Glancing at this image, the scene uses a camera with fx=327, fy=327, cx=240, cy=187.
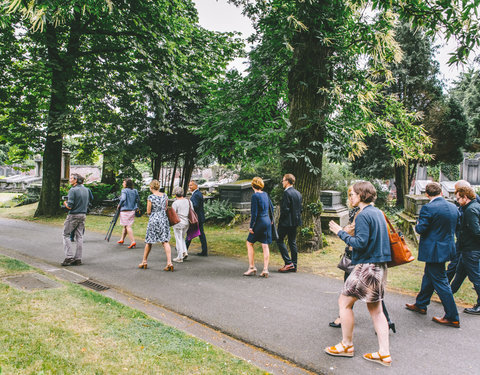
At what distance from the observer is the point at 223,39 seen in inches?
632

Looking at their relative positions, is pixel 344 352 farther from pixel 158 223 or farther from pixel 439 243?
pixel 158 223

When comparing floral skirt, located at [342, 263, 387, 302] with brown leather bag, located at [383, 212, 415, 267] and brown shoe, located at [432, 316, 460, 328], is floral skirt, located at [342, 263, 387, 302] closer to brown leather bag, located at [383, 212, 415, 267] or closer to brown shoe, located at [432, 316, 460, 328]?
brown leather bag, located at [383, 212, 415, 267]

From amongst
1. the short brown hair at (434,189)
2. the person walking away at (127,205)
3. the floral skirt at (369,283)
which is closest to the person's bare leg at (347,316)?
the floral skirt at (369,283)

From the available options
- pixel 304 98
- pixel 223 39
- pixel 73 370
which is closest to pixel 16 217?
pixel 223 39

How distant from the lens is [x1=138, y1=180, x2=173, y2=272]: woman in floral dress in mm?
6992

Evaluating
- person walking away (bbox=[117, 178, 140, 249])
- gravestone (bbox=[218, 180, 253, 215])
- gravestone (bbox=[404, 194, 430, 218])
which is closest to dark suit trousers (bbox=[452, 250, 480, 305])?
gravestone (bbox=[404, 194, 430, 218])

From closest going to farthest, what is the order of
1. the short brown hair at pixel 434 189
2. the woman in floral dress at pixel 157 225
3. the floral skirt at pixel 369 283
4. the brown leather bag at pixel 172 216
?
the floral skirt at pixel 369 283, the short brown hair at pixel 434 189, the woman in floral dress at pixel 157 225, the brown leather bag at pixel 172 216

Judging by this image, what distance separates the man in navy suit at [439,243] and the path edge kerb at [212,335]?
2295 millimetres

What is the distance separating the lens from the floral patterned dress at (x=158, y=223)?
700 centimetres

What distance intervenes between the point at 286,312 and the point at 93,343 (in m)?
2.61

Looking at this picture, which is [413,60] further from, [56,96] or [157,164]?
[56,96]

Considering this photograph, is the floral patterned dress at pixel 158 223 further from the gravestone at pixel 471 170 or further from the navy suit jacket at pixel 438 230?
the gravestone at pixel 471 170

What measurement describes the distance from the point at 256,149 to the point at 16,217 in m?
13.6

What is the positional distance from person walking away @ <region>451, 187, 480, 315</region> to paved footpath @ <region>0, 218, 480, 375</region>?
58cm
